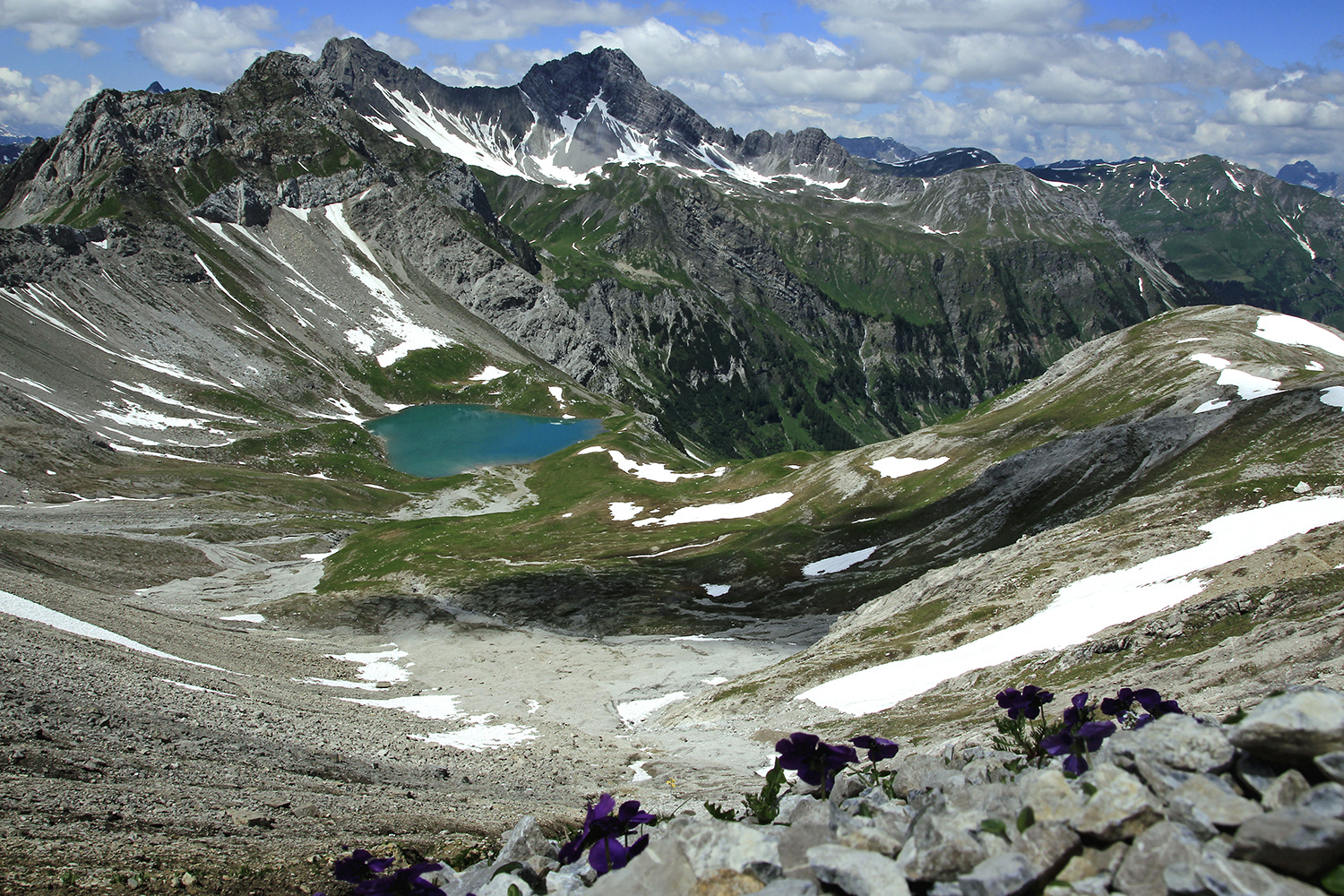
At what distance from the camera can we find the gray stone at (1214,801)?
292 inches

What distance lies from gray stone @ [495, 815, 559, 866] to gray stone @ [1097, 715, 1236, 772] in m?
7.23

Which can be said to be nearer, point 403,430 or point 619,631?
point 619,631

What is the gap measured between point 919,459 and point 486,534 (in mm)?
55561

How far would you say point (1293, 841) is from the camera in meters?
6.55

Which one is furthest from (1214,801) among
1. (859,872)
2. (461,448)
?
(461,448)

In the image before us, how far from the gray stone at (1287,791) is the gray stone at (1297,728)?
0.96 feet

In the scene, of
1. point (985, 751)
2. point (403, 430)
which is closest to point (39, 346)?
point (403, 430)

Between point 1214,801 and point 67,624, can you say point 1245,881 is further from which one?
point 67,624

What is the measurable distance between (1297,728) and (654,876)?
6.43 meters

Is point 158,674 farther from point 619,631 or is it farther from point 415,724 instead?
point 619,631

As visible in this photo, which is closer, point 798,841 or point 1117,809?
point 1117,809

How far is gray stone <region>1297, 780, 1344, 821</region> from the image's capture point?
682cm

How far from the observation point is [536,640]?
68.4 meters

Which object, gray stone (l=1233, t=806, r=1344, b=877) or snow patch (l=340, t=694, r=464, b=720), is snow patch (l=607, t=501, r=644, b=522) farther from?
gray stone (l=1233, t=806, r=1344, b=877)
